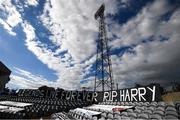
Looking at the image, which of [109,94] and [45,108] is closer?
[109,94]

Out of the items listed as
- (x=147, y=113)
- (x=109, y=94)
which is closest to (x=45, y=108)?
(x=109, y=94)

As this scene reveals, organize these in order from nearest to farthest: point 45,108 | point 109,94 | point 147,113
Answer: point 147,113 → point 109,94 → point 45,108

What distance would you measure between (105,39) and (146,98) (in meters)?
19.8

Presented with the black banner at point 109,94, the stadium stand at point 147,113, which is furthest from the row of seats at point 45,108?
the stadium stand at point 147,113

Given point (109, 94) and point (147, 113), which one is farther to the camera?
point (109, 94)

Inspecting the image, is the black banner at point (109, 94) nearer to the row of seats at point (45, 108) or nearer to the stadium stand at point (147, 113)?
the row of seats at point (45, 108)

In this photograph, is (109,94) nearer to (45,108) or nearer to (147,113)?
(45,108)

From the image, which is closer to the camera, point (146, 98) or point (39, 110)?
point (146, 98)

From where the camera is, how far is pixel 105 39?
37312 mm

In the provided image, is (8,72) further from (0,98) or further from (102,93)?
(102,93)

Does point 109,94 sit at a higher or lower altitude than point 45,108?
higher

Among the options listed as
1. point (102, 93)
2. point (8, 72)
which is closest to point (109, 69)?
point (102, 93)

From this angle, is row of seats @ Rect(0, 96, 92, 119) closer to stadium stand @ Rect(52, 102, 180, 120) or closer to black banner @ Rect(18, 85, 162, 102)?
black banner @ Rect(18, 85, 162, 102)

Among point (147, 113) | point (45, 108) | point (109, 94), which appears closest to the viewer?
point (147, 113)
